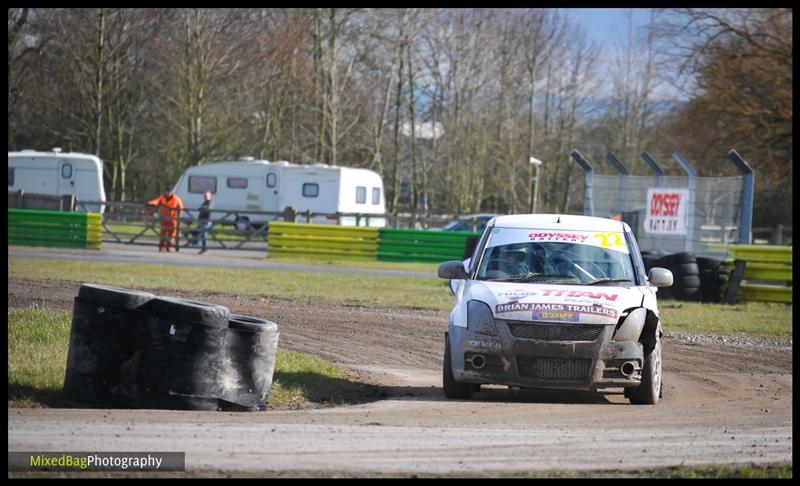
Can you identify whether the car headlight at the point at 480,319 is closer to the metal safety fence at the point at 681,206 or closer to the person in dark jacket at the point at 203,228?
the metal safety fence at the point at 681,206

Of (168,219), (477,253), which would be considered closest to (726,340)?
(477,253)

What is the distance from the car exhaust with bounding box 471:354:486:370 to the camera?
9750 millimetres

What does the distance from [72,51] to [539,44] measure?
899 inches

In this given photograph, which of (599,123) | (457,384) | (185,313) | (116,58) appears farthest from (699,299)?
(599,123)

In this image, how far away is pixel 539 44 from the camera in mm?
55656

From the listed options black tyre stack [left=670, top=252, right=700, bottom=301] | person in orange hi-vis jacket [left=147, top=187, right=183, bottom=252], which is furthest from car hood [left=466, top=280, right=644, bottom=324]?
person in orange hi-vis jacket [left=147, top=187, right=183, bottom=252]

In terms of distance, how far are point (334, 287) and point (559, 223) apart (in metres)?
12.5

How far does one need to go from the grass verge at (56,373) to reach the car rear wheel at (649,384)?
2.69 m

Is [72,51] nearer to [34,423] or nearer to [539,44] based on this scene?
[539,44]

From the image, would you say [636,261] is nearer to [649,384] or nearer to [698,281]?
[649,384]

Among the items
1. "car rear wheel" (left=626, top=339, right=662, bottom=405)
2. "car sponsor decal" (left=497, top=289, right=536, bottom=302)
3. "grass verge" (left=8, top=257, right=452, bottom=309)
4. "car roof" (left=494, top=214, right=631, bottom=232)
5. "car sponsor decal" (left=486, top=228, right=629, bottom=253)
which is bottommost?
"grass verge" (left=8, top=257, right=452, bottom=309)

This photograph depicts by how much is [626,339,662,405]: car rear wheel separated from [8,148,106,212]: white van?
3635 cm

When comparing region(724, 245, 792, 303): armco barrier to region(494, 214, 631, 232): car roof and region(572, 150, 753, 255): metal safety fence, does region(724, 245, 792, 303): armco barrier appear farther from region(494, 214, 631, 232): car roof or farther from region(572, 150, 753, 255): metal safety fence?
region(494, 214, 631, 232): car roof

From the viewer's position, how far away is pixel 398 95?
5144 cm
